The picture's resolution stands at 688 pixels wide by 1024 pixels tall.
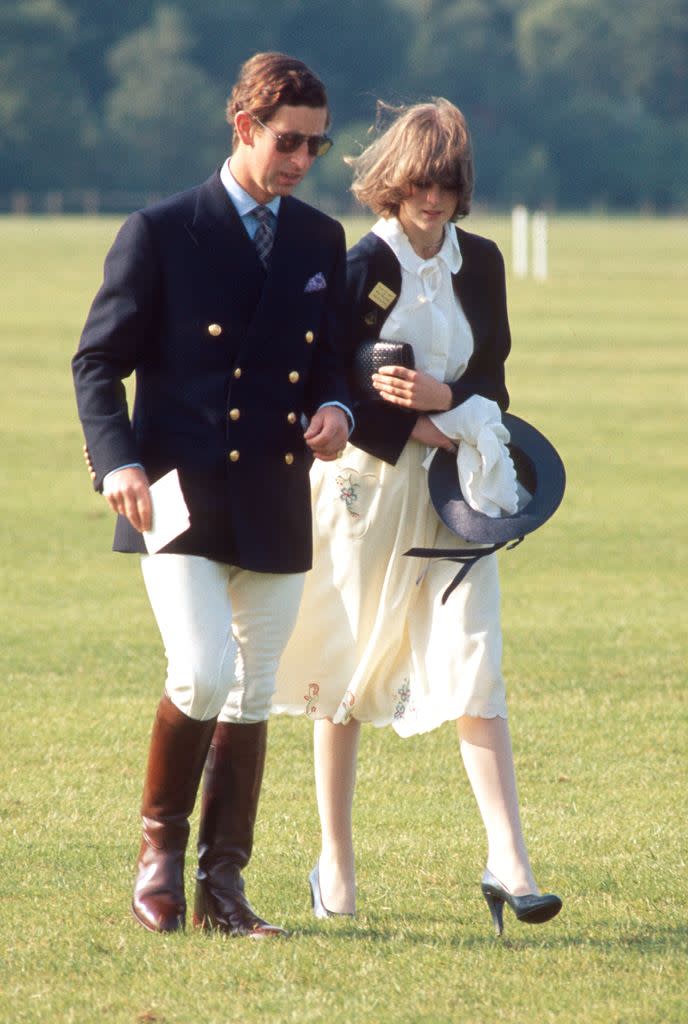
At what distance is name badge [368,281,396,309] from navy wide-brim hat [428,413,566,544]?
0.40 m

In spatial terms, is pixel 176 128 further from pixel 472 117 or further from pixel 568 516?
pixel 568 516

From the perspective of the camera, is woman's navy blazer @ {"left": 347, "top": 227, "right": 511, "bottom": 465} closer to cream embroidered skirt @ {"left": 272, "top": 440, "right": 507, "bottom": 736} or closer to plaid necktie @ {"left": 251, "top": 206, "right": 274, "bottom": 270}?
cream embroidered skirt @ {"left": 272, "top": 440, "right": 507, "bottom": 736}

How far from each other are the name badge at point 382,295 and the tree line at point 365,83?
98836mm

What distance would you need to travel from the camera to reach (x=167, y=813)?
4789mm

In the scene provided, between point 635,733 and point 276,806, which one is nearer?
point 276,806

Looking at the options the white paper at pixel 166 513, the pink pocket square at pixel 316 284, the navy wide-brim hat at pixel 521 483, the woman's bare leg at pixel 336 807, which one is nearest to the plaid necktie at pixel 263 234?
the pink pocket square at pixel 316 284

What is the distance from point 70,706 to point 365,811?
1.92 meters

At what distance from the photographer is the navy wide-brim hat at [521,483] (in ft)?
16.2

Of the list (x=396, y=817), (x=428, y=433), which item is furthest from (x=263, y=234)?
(x=396, y=817)

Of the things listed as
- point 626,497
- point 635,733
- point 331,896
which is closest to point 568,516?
point 626,497

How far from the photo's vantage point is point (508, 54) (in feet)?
507

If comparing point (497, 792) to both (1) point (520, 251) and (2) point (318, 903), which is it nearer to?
(2) point (318, 903)

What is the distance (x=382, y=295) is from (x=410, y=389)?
10.8 inches

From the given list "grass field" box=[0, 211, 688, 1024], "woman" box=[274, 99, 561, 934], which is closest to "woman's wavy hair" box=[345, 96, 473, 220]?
"woman" box=[274, 99, 561, 934]
